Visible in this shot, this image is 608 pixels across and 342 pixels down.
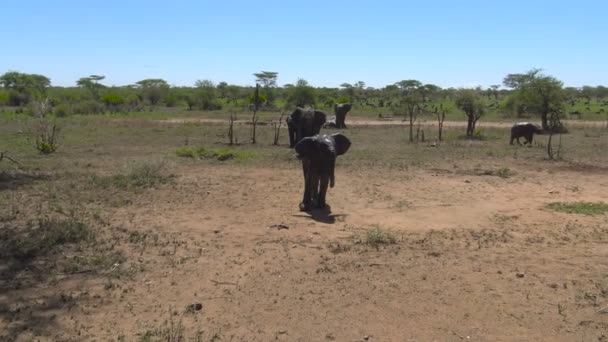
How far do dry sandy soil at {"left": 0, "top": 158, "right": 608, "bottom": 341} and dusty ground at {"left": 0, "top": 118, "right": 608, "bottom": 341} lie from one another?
22mm

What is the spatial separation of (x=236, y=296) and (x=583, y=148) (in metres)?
17.5

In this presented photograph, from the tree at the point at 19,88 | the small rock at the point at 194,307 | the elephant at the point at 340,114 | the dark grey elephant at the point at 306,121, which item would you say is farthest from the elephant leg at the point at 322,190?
the tree at the point at 19,88

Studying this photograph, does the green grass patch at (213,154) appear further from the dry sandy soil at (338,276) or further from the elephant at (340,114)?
the elephant at (340,114)

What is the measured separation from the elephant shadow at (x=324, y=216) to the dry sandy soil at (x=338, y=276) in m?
0.04

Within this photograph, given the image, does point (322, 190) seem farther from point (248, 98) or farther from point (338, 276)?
point (248, 98)

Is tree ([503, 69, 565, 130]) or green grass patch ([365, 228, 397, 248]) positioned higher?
tree ([503, 69, 565, 130])

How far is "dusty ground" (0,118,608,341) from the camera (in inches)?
209

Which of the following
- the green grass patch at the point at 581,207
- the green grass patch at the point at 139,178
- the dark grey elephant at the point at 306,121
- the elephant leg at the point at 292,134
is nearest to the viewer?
the green grass patch at the point at 581,207

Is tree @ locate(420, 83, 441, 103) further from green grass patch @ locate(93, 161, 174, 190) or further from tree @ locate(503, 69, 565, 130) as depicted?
green grass patch @ locate(93, 161, 174, 190)

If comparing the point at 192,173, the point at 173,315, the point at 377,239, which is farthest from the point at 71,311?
the point at 192,173

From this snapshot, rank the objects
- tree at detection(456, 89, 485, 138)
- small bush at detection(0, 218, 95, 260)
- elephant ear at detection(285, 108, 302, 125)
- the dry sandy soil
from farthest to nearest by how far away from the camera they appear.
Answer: tree at detection(456, 89, 485, 138), elephant ear at detection(285, 108, 302, 125), small bush at detection(0, 218, 95, 260), the dry sandy soil

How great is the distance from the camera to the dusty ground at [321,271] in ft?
17.4

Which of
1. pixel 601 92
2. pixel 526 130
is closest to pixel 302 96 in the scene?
pixel 526 130

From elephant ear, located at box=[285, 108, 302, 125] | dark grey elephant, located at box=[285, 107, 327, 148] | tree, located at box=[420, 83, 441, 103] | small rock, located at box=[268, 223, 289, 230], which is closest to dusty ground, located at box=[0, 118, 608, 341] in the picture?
small rock, located at box=[268, 223, 289, 230]
